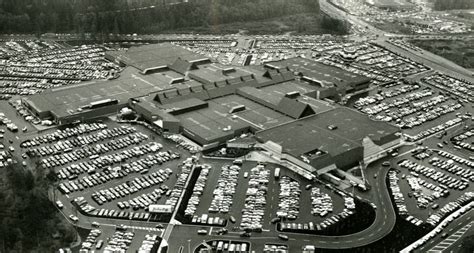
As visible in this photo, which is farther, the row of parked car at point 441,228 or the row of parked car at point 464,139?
the row of parked car at point 464,139

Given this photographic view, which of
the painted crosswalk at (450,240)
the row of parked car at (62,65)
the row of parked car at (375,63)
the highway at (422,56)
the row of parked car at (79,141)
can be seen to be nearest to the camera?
the painted crosswalk at (450,240)

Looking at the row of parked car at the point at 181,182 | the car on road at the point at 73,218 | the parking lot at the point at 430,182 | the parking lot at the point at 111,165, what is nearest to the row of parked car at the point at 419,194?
the parking lot at the point at 430,182

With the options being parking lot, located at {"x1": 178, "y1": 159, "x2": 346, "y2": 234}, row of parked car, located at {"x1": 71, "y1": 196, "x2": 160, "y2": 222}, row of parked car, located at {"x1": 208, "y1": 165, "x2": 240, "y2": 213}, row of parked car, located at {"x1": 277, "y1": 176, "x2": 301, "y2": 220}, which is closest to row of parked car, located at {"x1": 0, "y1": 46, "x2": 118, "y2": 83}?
row of parked car, located at {"x1": 208, "y1": 165, "x2": 240, "y2": 213}

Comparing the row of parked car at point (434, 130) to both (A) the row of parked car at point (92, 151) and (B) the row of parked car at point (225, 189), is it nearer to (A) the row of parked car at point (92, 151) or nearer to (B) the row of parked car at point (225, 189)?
(B) the row of parked car at point (225, 189)

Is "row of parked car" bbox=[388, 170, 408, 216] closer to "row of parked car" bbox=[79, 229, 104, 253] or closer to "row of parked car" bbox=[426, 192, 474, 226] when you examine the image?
"row of parked car" bbox=[426, 192, 474, 226]

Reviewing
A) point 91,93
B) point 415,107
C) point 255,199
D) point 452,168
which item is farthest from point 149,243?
point 415,107

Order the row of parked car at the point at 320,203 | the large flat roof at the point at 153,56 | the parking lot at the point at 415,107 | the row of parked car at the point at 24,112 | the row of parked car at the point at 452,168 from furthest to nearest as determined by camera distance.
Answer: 1. the large flat roof at the point at 153,56
2. the parking lot at the point at 415,107
3. the row of parked car at the point at 24,112
4. the row of parked car at the point at 452,168
5. the row of parked car at the point at 320,203

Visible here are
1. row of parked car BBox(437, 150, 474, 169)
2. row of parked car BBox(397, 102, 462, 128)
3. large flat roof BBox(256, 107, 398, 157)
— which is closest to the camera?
large flat roof BBox(256, 107, 398, 157)

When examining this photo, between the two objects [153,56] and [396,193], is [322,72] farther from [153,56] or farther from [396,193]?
[396,193]
